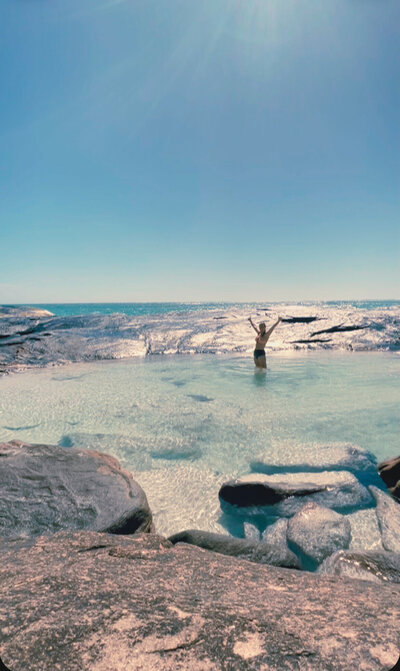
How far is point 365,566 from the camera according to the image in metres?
2.85

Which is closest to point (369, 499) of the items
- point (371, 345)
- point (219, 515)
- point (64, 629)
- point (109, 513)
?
point (219, 515)

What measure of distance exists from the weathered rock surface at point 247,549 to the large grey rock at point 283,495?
1226 millimetres

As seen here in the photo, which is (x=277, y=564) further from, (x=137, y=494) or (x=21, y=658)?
(x=21, y=658)

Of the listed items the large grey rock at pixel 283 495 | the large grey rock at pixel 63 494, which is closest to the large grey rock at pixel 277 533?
the large grey rock at pixel 283 495

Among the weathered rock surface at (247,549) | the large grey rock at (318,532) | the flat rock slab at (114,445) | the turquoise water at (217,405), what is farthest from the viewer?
the turquoise water at (217,405)

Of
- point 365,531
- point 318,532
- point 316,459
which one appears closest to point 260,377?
point 316,459

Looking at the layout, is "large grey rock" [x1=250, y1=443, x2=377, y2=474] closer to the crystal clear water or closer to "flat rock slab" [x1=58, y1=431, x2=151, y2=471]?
the crystal clear water

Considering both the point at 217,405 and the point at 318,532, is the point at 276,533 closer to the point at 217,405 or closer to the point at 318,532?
the point at 318,532

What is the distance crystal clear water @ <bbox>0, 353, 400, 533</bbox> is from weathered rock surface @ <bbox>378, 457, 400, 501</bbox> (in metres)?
1.06

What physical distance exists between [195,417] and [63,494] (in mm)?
4475

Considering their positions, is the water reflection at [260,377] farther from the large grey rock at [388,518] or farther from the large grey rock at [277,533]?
the large grey rock at [277,533]

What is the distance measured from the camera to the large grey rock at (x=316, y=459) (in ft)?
17.4

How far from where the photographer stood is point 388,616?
5.14ft

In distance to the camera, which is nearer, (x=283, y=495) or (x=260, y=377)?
(x=283, y=495)
